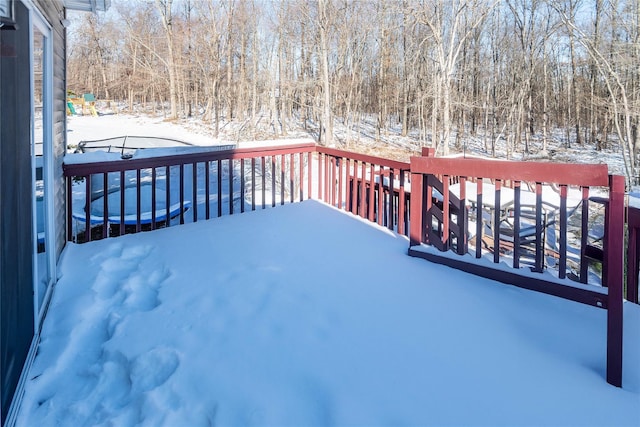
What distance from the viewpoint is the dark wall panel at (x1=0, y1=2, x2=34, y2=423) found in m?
1.57

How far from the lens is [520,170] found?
2.58m

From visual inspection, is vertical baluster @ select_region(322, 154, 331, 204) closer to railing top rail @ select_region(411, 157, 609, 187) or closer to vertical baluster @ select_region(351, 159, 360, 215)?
vertical baluster @ select_region(351, 159, 360, 215)

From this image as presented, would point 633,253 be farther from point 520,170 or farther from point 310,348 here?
point 310,348

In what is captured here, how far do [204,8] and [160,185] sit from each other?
647 inches

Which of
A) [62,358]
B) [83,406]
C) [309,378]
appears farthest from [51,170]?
[309,378]

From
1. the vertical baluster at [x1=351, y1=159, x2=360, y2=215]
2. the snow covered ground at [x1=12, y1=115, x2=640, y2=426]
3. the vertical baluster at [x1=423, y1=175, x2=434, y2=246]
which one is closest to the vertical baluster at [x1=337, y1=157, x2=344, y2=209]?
the vertical baluster at [x1=351, y1=159, x2=360, y2=215]

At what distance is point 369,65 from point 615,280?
22.6 meters

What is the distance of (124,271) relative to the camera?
300 cm

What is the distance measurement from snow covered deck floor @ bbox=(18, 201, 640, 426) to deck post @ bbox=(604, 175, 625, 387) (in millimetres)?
86

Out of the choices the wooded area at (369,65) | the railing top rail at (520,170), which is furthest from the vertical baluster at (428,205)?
the wooded area at (369,65)

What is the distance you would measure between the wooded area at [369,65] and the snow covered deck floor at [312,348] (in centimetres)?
1268

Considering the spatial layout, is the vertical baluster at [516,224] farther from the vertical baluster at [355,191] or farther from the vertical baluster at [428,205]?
the vertical baluster at [355,191]

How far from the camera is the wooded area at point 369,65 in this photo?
17.0 m

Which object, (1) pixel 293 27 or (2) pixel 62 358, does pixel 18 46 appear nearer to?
(2) pixel 62 358
